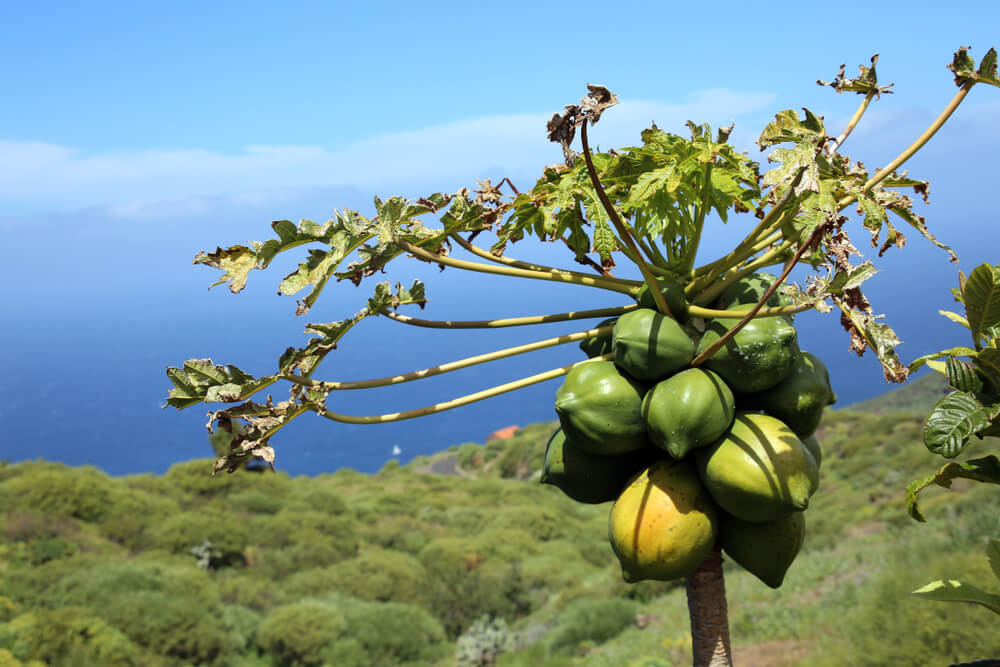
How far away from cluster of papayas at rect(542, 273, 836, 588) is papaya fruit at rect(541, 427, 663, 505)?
0.08 metres

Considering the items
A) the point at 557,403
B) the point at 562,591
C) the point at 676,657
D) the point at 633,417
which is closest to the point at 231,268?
the point at 557,403

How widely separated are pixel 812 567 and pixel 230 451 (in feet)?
64.9

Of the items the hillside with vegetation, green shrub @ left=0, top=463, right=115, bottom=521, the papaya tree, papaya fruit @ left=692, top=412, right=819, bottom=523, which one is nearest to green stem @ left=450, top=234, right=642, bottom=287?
the papaya tree

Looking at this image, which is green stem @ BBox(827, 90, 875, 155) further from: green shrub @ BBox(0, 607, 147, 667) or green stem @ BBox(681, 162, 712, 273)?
green shrub @ BBox(0, 607, 147, 667)

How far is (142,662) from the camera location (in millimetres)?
17188

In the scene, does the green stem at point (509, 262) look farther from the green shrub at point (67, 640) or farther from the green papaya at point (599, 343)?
the green shrub at point (67, 640)

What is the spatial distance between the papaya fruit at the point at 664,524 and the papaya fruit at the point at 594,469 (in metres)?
0.15

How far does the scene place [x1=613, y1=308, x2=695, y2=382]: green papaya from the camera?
7.22ft

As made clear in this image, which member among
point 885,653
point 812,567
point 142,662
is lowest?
point 885,653

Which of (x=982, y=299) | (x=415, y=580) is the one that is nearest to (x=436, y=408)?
(x=982, y=299)

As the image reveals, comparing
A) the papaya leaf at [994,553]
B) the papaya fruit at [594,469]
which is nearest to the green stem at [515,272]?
the papaya fruit at [594,469]

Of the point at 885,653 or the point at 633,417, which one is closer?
the point at 633,417

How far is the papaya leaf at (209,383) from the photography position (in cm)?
207

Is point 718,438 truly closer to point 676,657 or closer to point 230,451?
point 230,451
